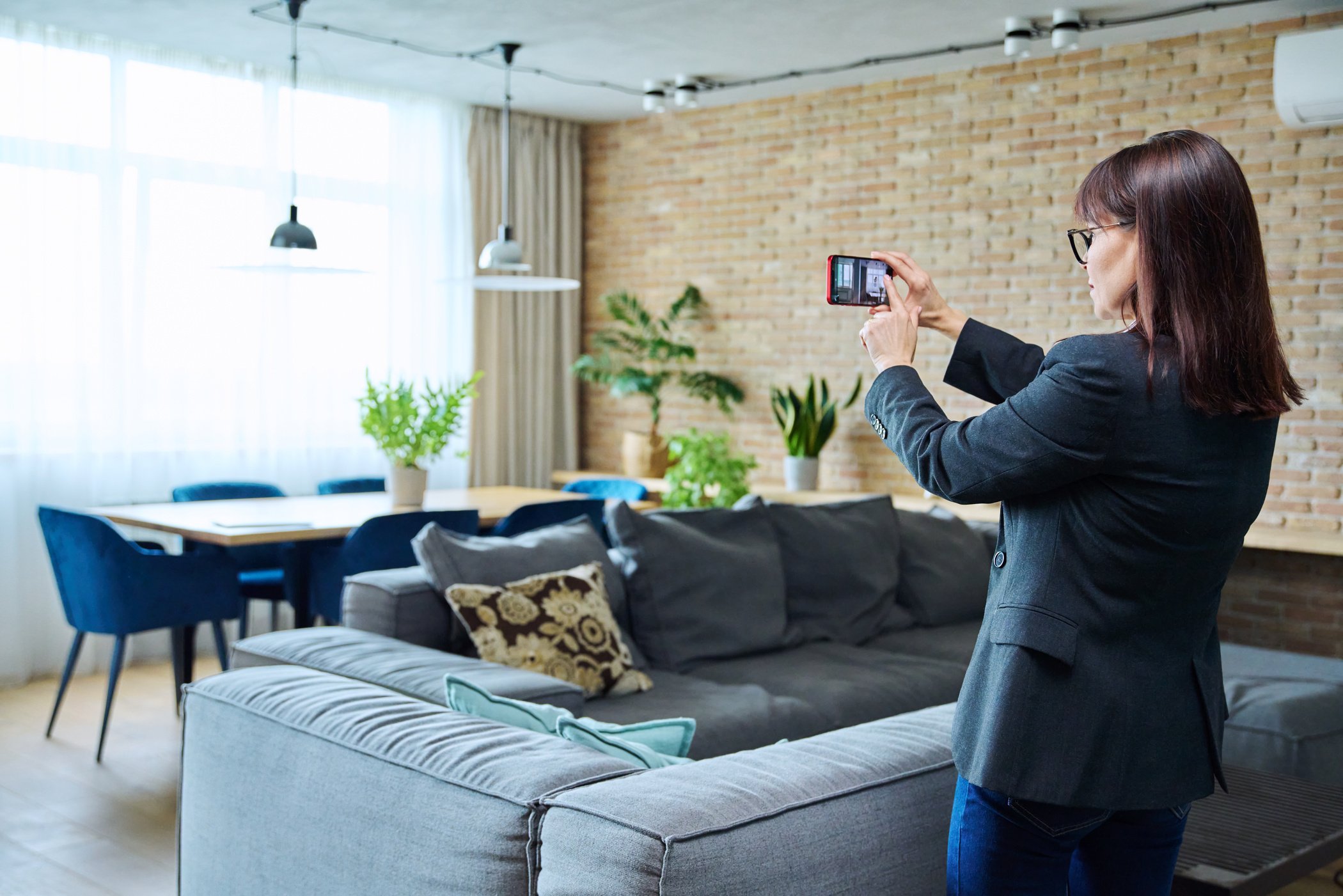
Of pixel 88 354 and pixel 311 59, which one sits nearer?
pixel 88 354

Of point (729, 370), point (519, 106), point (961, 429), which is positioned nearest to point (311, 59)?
point (519, 106)

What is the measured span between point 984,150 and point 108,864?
14.7ft

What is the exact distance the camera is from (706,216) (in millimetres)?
6703

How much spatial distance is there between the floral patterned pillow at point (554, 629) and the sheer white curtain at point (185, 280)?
81.1 inches

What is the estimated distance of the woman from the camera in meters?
1.17

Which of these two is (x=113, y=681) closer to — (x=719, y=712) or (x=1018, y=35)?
(x=719, y=712)

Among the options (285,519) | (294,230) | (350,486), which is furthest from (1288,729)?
(350,486)

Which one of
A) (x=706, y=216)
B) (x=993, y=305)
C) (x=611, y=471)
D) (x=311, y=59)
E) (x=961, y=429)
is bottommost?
(x=611, y=471)

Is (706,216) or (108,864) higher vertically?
(706,216)

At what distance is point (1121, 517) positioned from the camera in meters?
1.19

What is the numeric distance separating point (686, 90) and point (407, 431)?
2.37 metres

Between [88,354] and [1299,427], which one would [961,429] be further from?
[88,354]

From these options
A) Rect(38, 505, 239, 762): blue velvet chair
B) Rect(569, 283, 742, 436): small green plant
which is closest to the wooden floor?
Rect(38, 505, 239, 762): blue velvet chair

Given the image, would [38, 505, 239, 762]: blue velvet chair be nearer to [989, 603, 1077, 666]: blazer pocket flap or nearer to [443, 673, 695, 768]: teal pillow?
[443, 673, 695, 768]: teal pillow
